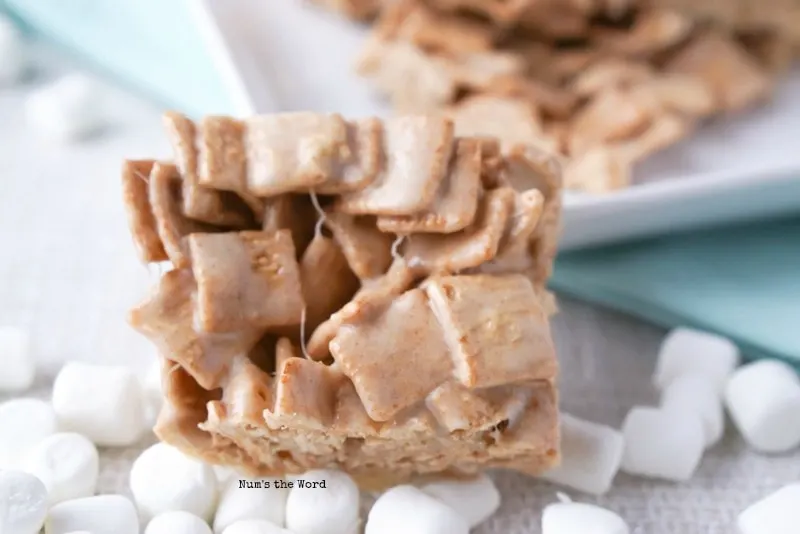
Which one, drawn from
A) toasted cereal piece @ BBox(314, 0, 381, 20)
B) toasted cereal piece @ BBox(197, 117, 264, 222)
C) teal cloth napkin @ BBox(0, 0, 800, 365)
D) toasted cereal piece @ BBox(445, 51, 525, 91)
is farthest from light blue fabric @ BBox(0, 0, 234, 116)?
toasted cereal piece @ BBox(197, 117, 264, 222)

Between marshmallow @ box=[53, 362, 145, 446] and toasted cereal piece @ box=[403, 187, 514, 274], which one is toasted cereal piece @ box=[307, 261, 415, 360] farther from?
marshmallow @ box=[53, 362, 145, 446]

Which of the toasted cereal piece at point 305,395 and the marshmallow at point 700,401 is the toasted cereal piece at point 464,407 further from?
the marshmallow at point 700,401

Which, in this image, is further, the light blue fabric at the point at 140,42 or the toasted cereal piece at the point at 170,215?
the light blue fabric at the point at 140,42

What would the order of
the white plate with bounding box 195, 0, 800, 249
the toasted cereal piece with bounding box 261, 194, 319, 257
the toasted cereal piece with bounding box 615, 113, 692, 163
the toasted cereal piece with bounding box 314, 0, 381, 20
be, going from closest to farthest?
1. the toasted cereal piece with bounding box 261, 194, 319, 257
2. the white plate with bounding box 195, 0, 800, 249
3. the toasted cereal piece with bounding box 615, 113, 692, 163
4. the toasted cereal piece with bounding box 314, 0, 381, 20

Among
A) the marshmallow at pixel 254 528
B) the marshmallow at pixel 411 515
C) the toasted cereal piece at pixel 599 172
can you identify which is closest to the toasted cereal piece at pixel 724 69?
the toasted cereal piece at pixel 599 172

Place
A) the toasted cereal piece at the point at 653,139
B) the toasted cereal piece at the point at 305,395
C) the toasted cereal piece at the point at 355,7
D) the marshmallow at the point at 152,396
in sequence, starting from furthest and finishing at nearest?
the toasted cereal piece at the point at 355,7
the toasted cereal piece at the point at 653,139
the marshmallow at the point at 152,396
the toasted cereal piece at the point at 305,395

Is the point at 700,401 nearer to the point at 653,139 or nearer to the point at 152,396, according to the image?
the point at 653,139

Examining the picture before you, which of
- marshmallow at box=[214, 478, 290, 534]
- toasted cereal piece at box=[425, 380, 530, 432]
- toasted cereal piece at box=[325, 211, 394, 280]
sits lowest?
marshmallow at box=[214, 478, 290, 534]

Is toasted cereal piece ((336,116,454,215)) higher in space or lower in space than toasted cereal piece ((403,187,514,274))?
higher
